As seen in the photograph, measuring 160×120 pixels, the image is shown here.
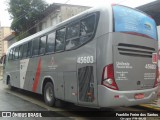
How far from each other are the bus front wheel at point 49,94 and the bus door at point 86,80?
2.27 m

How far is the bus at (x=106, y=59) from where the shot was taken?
6.86 meters

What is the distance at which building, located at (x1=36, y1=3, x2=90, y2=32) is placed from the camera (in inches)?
1047

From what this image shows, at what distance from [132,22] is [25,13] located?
25337 mm

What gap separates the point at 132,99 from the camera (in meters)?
7.11

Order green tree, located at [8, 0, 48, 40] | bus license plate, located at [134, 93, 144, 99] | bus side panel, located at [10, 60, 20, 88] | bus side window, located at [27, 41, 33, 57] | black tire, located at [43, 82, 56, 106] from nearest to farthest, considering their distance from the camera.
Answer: bus license plate, located at [134, 93, 144, 99] → black tire, located at [43, 82, 56, 106] → bus side window, located at [27, 41, 33, 57] → bus side panel, located at [10, 60, 20, 88] → green tree, located at [8, 0, 48, 40]

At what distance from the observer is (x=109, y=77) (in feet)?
22.3

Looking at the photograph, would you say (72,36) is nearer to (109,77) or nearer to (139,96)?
(109,77)

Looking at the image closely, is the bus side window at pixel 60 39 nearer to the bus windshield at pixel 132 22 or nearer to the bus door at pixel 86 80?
the bus door at pixel 86 80

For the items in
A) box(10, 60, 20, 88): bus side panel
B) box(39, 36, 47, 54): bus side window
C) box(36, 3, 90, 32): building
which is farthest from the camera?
box(36, 3, 90, 32): building

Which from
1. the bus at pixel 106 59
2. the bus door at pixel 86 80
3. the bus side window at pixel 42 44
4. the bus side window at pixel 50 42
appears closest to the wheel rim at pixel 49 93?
the bus at pixel 106 59

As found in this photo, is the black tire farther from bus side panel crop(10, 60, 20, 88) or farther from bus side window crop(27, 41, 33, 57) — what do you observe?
bus side panel crop(10, 60, 20, 88)

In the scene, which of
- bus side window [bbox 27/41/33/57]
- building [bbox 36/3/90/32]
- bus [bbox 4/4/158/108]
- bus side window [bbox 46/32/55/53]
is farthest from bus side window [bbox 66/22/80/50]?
building [bbox 36/3/90/32]

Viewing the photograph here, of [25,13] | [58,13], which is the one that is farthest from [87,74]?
[25,13]

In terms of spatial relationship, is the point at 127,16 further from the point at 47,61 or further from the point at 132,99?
the point at 47,61
